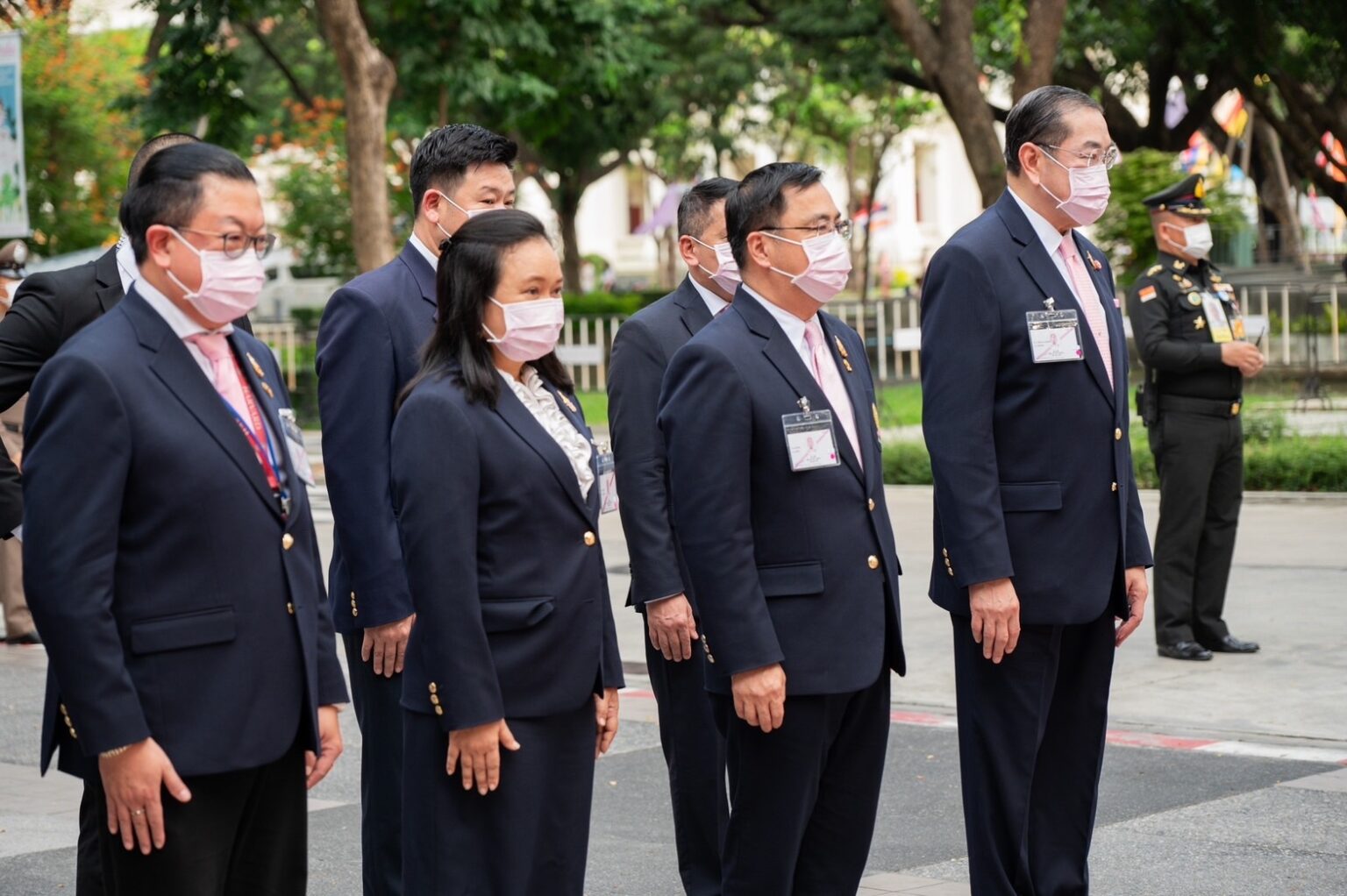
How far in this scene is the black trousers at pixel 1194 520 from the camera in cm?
903

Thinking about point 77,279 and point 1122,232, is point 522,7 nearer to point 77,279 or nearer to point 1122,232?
point 1122,232

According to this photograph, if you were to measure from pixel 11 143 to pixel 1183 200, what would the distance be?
10.8 m

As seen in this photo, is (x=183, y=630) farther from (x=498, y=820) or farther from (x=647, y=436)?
(x=647, y=436)

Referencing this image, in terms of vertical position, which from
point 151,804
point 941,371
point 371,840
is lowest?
point 371,840

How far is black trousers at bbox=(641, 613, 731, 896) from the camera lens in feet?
17.3

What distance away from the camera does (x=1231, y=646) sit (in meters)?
9.14

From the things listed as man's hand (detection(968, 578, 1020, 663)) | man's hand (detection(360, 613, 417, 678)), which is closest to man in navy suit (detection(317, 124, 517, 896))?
man's hand (detection(360, 613, 417, 678))

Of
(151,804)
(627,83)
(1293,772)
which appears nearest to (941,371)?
(151,804)

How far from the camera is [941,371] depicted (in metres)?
4.82

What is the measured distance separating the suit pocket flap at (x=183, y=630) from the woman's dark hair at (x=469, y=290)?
2.22 feet

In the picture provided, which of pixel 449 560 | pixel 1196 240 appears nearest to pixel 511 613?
pixel 449 560

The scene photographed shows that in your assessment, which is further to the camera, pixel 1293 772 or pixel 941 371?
pixel 1293 772

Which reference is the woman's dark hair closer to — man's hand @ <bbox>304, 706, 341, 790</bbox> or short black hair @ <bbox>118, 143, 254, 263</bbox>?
short black hair @ <bbox>118, 143, 254, 263</bbox>

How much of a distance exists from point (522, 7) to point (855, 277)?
40032 mm
